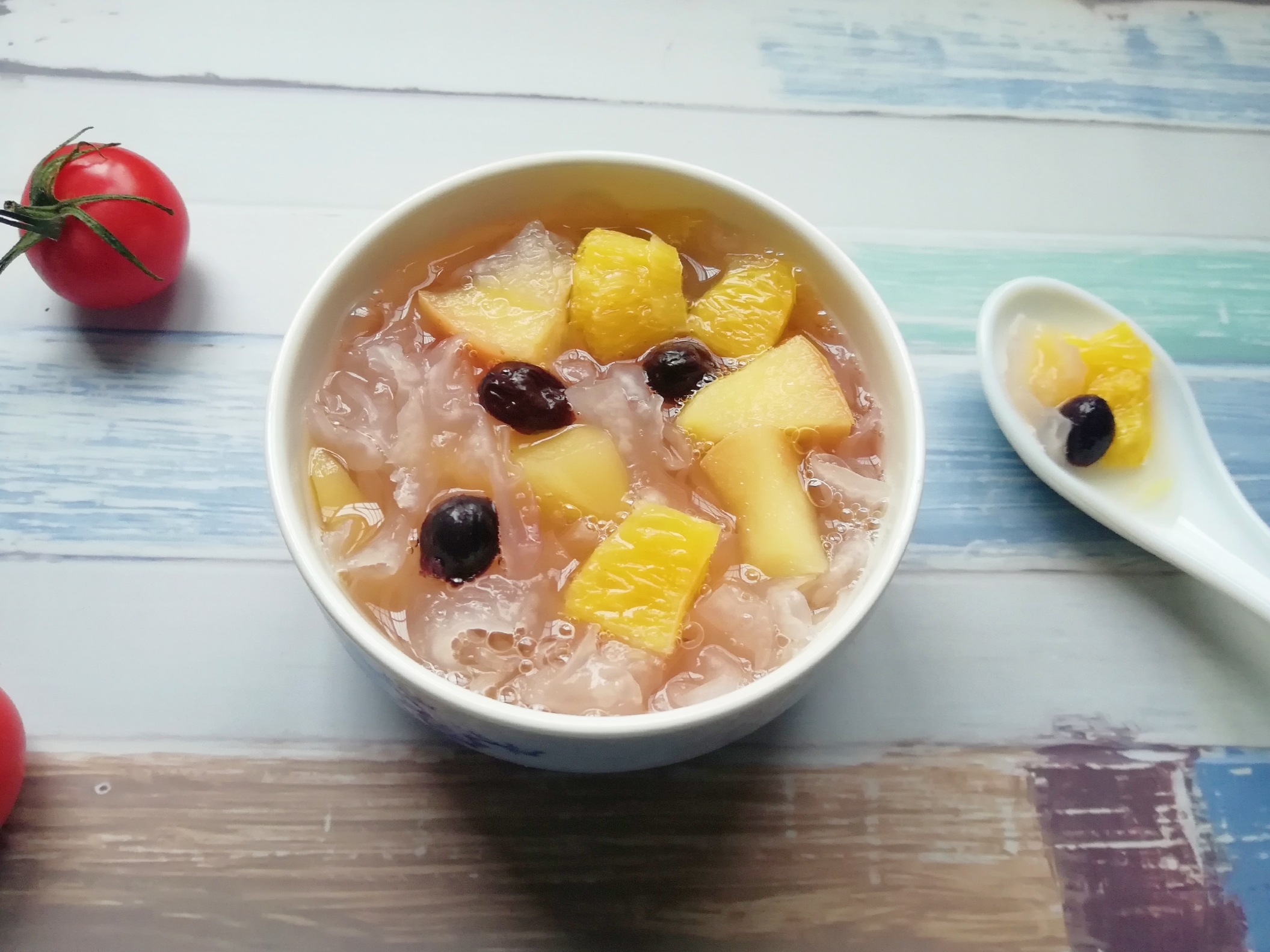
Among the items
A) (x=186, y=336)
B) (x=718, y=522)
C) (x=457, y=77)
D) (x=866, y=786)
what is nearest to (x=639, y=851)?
(x=866, y=786)

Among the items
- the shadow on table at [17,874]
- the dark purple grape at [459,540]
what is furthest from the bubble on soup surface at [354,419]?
the shadow on table at [17,874]

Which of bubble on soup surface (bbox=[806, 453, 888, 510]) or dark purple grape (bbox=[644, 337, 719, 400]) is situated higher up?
dark purple grape (bbox=[644, 337, 719, 400])

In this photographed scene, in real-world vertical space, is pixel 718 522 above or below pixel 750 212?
below

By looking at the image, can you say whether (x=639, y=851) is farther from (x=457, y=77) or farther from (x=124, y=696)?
(x=457, y=77)

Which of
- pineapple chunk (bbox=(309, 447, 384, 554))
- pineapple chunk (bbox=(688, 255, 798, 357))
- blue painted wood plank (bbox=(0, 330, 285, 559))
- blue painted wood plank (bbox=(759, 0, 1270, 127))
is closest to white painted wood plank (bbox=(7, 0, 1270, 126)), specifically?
blue painted wood plank (bbox=(759, 0, 1270, 127))

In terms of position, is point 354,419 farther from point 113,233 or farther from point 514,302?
point 113,233

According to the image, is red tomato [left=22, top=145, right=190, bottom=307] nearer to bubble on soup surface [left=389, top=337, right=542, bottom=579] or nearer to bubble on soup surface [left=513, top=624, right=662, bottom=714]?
bubble on soup surface [left=389, top=337, right=542, bottom=579]

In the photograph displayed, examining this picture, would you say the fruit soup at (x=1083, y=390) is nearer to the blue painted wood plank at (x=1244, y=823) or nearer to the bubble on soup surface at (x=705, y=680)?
the blue painted wood plank at (x=1244, y=823)
